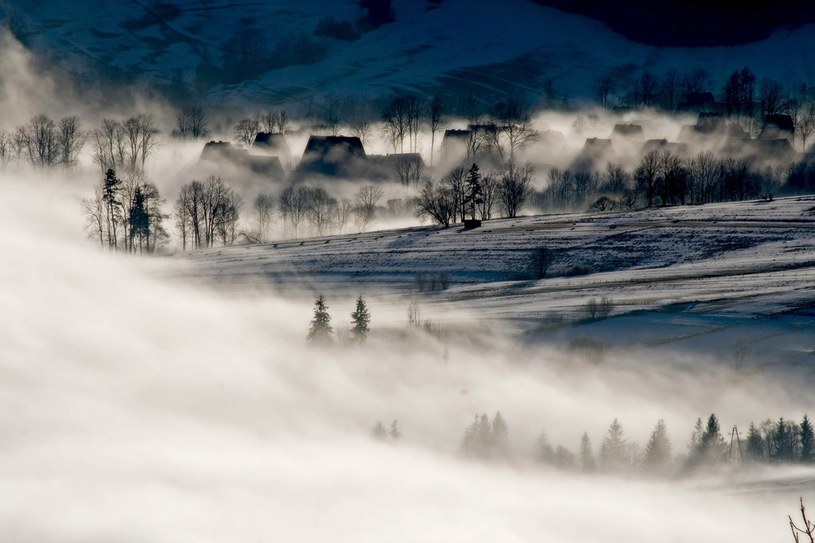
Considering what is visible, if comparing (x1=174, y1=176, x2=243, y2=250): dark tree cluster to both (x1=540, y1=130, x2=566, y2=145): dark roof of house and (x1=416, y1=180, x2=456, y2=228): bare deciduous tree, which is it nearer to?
(x1=416, y1=180, x2=456, y2=228): bare deciduous tree

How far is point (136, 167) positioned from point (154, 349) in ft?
206

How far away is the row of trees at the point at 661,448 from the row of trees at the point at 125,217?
65.1m

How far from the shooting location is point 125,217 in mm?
124250

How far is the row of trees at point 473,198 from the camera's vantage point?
398 ft

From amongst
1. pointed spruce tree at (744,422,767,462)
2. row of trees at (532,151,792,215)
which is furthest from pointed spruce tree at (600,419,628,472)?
row of trees at (532,151,792,215)

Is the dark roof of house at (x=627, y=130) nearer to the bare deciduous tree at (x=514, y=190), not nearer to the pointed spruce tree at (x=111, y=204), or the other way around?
the bare deciduous tree at (x=514, y=190)

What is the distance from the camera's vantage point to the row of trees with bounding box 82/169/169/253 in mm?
120000

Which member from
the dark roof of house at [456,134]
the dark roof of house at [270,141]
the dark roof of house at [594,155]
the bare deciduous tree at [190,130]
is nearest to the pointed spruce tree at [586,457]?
the dark roof of house at [594,155]

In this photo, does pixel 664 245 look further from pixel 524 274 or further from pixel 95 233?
pixel 95 233

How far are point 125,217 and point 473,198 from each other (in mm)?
36703

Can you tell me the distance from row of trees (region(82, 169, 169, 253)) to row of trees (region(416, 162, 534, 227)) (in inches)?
1114

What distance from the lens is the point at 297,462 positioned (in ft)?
225

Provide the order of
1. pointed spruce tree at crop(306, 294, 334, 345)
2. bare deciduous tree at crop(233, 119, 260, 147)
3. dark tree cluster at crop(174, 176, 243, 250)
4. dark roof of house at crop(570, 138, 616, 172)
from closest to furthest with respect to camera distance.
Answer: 1. pointed spruce tree at crop(306, 294, 334, 345)
2. dark tree cluster at crop(174, 176, 243, 250)
3. dark roof of house at crop(570, 138, 616, 172)
4. bare deciduous tree at crop(233, 119, 260, 147)

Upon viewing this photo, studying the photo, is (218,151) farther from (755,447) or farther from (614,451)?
(755,447)
